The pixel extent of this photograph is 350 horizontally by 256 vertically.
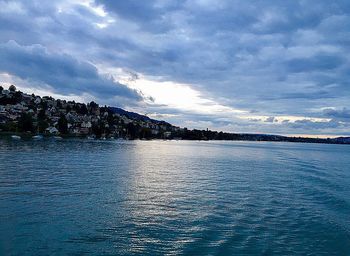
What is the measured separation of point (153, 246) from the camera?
14344mm

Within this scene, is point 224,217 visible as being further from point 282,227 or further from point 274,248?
point 274,248

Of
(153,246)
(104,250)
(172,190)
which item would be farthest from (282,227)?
(172,190)

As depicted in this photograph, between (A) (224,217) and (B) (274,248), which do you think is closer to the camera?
(B) (274,248)

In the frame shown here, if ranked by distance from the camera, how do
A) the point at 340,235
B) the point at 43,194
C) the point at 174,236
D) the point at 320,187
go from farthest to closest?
the point at 320,187
the point at 43,194
the point at 340,235
the point at 174,236

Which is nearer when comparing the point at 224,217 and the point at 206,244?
the point at 206,244

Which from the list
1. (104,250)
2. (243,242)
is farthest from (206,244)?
(104,250)

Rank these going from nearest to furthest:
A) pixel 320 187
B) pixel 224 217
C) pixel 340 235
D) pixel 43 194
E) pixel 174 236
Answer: pixel 174 236 → pixel 340 235 → pixel 224 217 → pixel 43 194 → pixel 320 187

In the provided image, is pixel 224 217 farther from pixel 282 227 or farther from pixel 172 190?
pixel 172 190

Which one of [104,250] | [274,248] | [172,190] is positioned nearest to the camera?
[104,250]

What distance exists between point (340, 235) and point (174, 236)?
866cm

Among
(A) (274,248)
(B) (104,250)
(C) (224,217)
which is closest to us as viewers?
(B) (104,250)

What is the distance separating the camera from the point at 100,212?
19656 millimetres

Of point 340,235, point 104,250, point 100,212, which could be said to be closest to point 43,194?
point 100,212

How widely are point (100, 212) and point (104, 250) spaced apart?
6.21 meters
